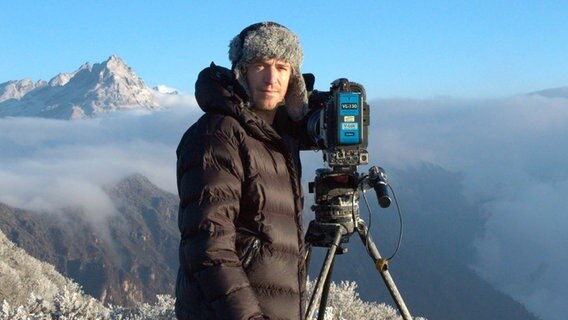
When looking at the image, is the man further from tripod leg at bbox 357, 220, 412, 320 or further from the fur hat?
tripod leg at bbox 357, 220, 412, 320

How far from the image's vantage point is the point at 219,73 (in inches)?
118

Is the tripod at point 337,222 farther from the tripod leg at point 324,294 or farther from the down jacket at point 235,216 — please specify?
the down jacket at point 235,216

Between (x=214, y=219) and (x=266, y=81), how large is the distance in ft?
2.47

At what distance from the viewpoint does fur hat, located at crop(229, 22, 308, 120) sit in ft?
9.71

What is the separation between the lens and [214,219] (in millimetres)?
2549

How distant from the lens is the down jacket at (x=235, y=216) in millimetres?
2510

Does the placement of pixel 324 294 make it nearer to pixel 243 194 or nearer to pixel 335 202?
pixel 335 202

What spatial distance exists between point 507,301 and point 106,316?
173740 millimetres

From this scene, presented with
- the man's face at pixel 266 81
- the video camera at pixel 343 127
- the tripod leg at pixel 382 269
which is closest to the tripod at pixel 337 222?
the tripod leg at pixel 382 269

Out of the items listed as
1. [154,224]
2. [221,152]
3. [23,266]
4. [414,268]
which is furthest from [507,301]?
[221,152]

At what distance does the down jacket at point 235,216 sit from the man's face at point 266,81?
0.35 ft

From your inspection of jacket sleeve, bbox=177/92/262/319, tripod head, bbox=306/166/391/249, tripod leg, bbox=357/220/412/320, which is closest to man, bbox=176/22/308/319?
jacket sleeve, bbox=177/92/262/319

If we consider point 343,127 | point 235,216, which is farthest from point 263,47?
point 235,216

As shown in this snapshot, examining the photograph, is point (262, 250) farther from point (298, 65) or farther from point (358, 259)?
point (358, 259)
